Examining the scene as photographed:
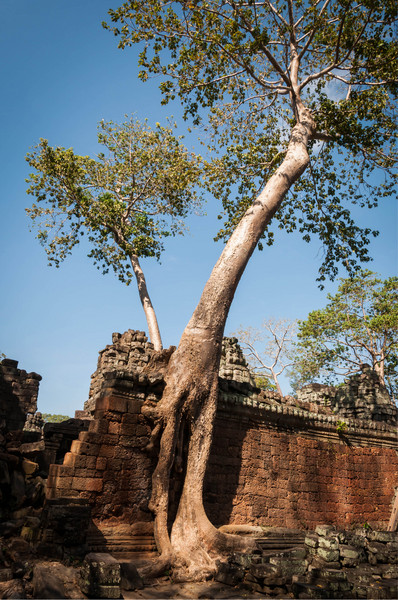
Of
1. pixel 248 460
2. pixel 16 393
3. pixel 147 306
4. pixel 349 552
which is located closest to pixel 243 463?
pixel 248 460

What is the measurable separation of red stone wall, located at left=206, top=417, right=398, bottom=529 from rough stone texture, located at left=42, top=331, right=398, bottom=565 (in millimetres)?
17

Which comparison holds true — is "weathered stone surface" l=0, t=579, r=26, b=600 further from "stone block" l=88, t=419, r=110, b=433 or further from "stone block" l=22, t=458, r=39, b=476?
"stone block" l=22, t=458, r=39, b=476

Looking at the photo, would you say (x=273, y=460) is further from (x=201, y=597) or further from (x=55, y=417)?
(x=55, y=417)

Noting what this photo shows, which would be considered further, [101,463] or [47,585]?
[101,463]

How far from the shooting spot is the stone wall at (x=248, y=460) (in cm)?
614

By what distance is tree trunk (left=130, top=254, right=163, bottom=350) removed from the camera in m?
13.6

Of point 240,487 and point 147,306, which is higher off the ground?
point 147,306

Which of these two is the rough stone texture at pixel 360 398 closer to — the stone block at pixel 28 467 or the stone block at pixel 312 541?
the stone block at pixel 312 541

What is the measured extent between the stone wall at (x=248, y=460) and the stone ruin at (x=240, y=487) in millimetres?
19

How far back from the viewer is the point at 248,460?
7770 millimetres

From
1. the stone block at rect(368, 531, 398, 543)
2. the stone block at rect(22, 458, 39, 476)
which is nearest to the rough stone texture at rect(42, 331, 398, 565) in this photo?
the stone block at rect(22, 458, 39, 476)

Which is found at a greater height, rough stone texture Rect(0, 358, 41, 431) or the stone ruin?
rough stone texture Rect(0, 358, 41, 431)

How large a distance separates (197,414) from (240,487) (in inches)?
66.7

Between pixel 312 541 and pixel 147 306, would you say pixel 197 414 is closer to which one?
pixel 312 541
